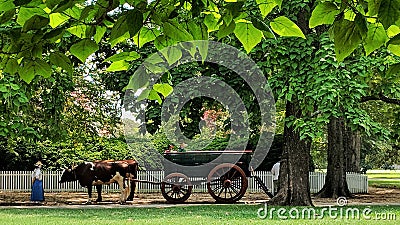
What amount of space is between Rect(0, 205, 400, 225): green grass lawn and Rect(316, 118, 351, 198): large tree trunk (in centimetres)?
601

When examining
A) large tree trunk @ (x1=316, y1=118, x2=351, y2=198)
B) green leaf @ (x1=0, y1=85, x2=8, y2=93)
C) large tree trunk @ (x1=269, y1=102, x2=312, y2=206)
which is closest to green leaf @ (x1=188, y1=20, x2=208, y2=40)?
green leaf @ (x1=0, y1=85, x2=8, y2=93)

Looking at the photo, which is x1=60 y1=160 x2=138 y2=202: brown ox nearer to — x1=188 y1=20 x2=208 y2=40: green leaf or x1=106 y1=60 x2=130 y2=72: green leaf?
x1=106 y1=60 x2=130 y2=72: green leaf

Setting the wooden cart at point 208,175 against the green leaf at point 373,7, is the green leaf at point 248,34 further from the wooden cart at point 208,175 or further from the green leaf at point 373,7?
the wooden cart at point 208,175

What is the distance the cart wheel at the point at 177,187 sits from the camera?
18.9 m

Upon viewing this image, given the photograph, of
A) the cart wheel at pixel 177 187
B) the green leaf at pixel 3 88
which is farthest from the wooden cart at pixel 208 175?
the green leaf at pixel 3 88

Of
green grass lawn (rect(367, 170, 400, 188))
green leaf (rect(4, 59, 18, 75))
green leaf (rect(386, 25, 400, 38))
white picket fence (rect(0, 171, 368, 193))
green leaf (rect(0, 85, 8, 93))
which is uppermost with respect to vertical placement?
green leaf (rect(0, 85, 8, 93))

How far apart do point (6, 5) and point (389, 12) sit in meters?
1.13

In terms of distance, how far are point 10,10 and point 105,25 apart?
0.45 meters

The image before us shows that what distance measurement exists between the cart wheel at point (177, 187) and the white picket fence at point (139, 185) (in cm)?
495

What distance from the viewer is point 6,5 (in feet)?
6.18

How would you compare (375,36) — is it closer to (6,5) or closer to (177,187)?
(6,5)

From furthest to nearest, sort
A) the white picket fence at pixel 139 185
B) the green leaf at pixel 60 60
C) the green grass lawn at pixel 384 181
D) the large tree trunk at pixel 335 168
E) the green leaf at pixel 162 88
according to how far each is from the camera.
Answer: the green grass lawn at pixel 384 181 < the white picket fence at pixel 139 185 < the large tree trunk at pixel 335 168 < the green leaf at pixel 162 88 < the green leaf at pixel 60 60

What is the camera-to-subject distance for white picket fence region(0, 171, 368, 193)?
24.6 m

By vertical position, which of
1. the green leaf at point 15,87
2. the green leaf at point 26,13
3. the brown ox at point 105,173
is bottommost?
the brown ox at point 105,173
